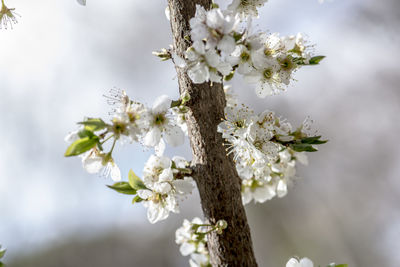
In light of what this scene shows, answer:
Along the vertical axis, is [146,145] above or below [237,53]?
below

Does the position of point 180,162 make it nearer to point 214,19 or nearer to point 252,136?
point 252,136

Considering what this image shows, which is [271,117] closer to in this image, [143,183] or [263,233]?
[143,183]

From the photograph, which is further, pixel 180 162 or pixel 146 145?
pixel 180 162

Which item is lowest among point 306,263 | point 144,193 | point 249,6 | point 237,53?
point 306,263

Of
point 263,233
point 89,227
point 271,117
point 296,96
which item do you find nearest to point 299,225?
point 263,233

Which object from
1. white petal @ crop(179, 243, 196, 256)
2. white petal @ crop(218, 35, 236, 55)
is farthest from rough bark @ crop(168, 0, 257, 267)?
white petal @ crop(179, 243, 196, 256)

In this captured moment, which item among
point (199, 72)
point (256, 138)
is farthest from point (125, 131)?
point (256, 138)

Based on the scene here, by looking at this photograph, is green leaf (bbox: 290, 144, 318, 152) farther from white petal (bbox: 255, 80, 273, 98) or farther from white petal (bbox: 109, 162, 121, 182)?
white petal (bbox: 109, 162, 121, 182)
